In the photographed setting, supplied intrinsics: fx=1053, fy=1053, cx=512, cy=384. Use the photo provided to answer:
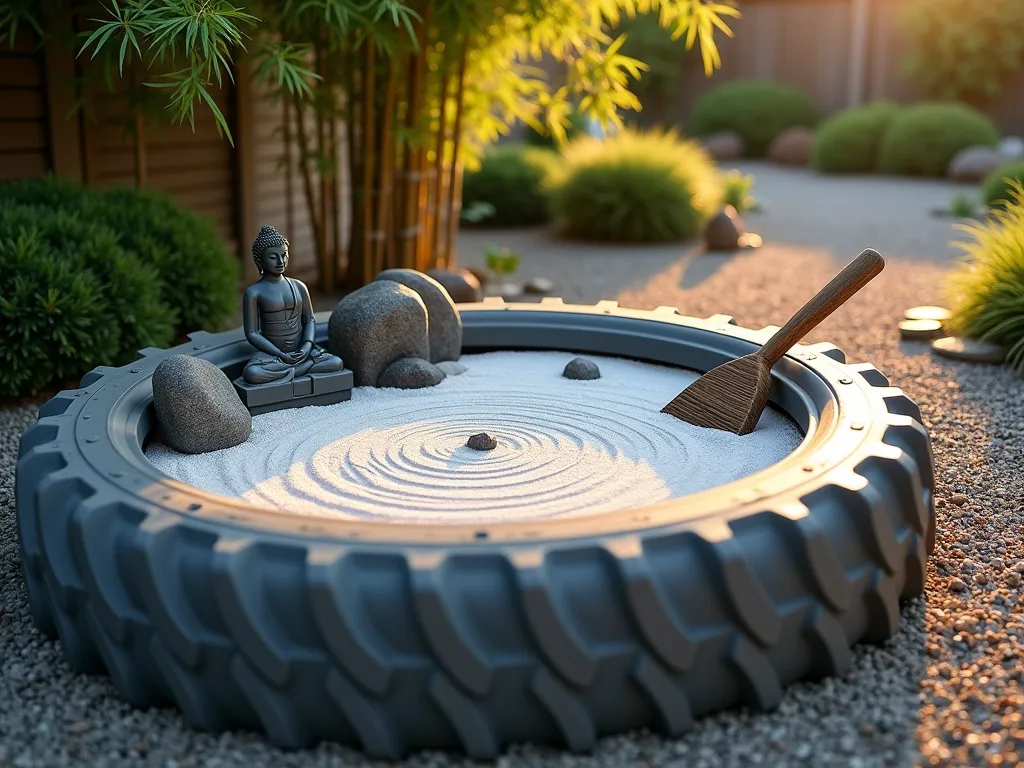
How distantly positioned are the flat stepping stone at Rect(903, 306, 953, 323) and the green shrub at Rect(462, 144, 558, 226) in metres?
3.97

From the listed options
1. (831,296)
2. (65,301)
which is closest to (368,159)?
(65,301)

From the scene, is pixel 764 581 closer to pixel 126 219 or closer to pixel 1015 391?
pixel 1015 391

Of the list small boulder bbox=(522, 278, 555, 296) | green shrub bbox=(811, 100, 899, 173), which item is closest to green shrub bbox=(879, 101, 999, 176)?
green shrub bbox=(811, 100, 899, 173)

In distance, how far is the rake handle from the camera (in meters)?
2.55

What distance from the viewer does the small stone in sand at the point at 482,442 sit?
250 cm

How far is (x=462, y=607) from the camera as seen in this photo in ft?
5.40

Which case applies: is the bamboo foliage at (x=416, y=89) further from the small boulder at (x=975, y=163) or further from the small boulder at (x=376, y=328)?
the small boulder at (x=975, y=163)

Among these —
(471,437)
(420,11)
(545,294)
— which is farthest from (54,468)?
(545,294)

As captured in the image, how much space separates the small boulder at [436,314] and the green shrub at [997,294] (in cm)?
226

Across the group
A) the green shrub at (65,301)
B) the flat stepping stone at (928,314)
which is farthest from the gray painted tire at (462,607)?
the flat stepping stone at (928,314)

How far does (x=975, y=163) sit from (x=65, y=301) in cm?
983

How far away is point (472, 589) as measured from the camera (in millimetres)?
1649

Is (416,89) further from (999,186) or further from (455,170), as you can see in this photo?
(999,186)

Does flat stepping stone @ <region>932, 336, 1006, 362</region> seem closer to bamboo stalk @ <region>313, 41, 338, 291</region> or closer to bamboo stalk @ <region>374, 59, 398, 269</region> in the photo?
bamboo stalk @ <region>374, 59, 398, 269</region>
